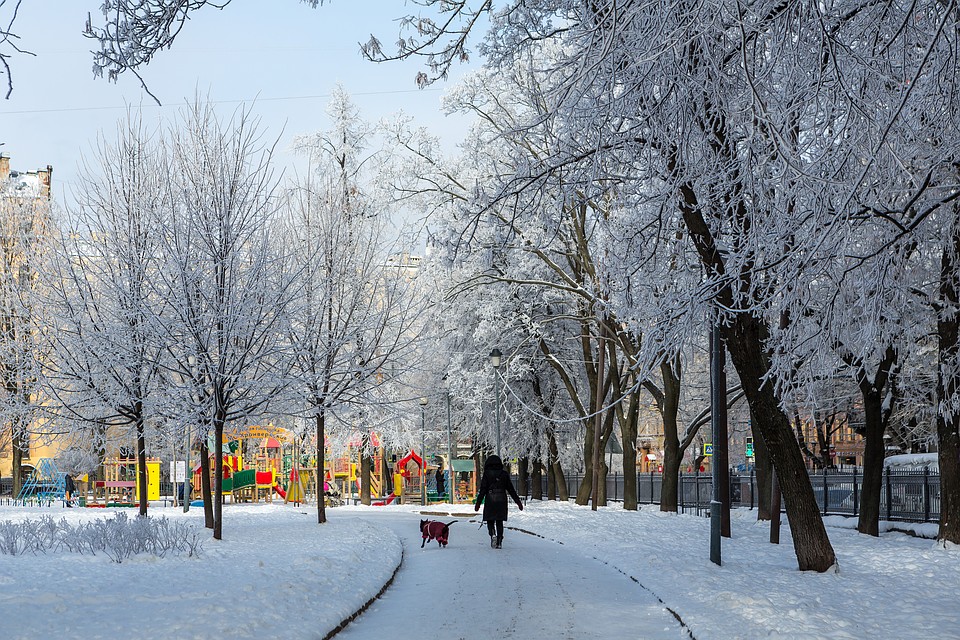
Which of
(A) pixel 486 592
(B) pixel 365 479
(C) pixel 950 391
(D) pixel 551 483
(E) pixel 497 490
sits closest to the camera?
(A) pixel 486 592

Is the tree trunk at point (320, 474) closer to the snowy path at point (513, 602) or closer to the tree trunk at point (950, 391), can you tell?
the snowy path at point (513, 602)

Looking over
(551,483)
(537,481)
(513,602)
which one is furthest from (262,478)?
(513,602)

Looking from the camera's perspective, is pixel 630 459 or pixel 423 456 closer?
pixel 630 459

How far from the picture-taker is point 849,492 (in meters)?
30.2

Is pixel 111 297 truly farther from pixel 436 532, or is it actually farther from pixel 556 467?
pixel 556 467

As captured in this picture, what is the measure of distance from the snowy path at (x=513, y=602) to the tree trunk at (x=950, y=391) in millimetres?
Answer: 6509

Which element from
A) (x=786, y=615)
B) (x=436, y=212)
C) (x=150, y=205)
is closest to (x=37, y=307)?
(x=150, y=205)

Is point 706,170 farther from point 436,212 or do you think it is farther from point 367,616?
point 436,212

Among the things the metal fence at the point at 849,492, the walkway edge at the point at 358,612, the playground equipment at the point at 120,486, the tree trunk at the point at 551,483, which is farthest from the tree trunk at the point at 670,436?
the playground equipment at the point at 120,486

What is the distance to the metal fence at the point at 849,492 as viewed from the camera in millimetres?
25219

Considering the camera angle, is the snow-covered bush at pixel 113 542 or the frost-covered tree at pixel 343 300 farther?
the frost-covered tree at pixel 343 300

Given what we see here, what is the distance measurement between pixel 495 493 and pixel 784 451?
7.42m

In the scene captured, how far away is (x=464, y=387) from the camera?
39875 millimetres

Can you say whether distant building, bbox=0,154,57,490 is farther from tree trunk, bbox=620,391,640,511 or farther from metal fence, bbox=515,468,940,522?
metal fence, bbox=515,468,940,522
